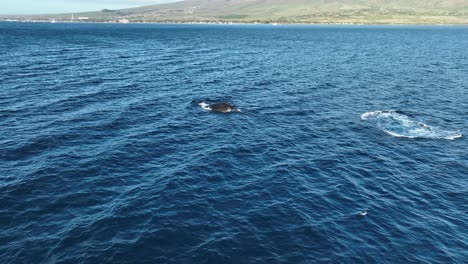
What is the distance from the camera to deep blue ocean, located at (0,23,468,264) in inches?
1270

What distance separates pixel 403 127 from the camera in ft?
210

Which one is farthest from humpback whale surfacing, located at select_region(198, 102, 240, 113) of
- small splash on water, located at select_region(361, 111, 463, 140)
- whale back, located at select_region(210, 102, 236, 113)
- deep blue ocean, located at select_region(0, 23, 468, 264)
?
small splash on water, located at select_region(361, 111, 463, 140)

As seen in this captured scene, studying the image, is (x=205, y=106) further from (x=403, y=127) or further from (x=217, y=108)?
(x=403, y=127)

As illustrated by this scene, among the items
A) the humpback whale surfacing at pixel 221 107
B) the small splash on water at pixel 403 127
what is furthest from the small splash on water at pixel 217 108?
the small splash on water at pixel 403 127

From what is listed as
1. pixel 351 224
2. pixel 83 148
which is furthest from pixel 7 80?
pixel 351 224

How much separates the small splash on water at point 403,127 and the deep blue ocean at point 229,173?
435mm

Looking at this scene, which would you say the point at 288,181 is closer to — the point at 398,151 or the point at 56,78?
the point at 398,151

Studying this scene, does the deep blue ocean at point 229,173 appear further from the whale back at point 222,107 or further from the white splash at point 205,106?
the white splash at point 205,106

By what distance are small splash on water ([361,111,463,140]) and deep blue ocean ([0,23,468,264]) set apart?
43 cm

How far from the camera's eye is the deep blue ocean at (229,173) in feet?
106

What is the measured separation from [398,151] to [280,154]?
18193 mm

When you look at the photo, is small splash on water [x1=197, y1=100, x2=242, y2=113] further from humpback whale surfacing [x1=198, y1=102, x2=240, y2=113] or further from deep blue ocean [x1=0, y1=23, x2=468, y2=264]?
deep blue ocean [x1=0, y1=23, x2=468, y2=264]

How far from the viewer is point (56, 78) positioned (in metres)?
92.1

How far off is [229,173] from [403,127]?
36.5m
